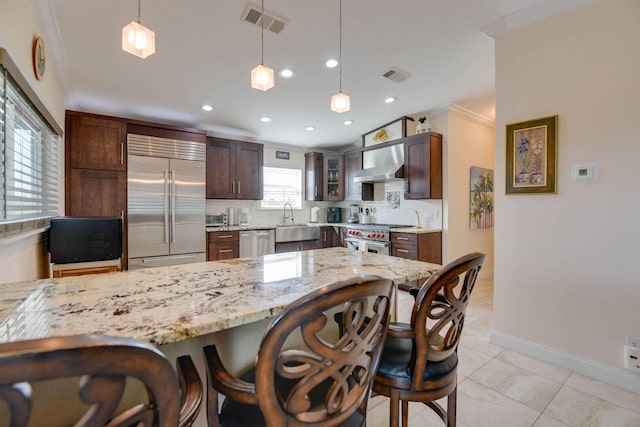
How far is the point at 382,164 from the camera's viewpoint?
4.71 m

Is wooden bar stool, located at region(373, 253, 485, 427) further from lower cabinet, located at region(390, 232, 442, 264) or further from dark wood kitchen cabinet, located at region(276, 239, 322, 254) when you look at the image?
dark wood kitchen cabinet, located at region(276, 239, 322, 254)

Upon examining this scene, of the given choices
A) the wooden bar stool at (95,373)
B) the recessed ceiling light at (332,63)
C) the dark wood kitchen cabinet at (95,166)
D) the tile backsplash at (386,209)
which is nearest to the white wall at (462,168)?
the tile backsplash at (386,209)

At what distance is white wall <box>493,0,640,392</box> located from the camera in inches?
75.5

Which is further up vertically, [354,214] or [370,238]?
[354,214]

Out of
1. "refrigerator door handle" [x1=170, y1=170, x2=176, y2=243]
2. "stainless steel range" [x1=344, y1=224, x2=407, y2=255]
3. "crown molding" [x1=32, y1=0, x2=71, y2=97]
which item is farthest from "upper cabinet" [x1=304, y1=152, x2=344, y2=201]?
"crown molding" [x1=32, y1=0, x2=71, y2=97]

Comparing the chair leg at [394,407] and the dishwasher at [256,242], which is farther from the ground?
the dishwasher at [256,242]

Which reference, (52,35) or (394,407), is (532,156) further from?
(52,35)

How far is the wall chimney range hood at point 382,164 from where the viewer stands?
4.39 meters

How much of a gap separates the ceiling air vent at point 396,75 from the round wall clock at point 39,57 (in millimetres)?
2908

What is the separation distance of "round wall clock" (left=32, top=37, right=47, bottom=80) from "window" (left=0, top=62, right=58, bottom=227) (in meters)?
0.26

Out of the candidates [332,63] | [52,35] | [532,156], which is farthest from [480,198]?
[52,35]

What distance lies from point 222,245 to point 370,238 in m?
2.31

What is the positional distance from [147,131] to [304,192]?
299cm

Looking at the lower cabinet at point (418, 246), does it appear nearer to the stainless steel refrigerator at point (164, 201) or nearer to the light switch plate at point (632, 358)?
the light switch plate at point (632, 358)
